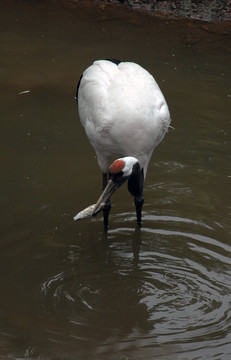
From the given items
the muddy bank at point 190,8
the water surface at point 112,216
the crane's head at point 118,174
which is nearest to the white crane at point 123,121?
the crane's head at point 118,174

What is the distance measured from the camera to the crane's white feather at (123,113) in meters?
5.67

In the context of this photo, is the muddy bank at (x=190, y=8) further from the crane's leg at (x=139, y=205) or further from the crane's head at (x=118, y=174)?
the crane's head at (x=118, y=174)

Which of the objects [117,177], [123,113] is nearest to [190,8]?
[123,113]

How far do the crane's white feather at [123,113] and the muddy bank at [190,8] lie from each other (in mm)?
4448

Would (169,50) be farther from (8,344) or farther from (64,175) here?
(8,344)

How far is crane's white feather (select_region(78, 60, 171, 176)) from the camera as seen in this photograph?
5.67 m

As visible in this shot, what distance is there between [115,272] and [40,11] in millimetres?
6249

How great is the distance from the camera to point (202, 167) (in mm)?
7141

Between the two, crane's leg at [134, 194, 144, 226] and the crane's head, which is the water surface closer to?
crane's leg at [134, 194, 144, 226]

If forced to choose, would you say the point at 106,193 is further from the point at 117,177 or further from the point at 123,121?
the point at 123,121

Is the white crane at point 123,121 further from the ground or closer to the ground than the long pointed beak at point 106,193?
further from the ground

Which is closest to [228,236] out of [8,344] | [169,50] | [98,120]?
[98,120]

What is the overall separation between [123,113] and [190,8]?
5405 millimetres

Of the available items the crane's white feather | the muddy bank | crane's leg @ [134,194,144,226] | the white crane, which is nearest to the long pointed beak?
the white crane
